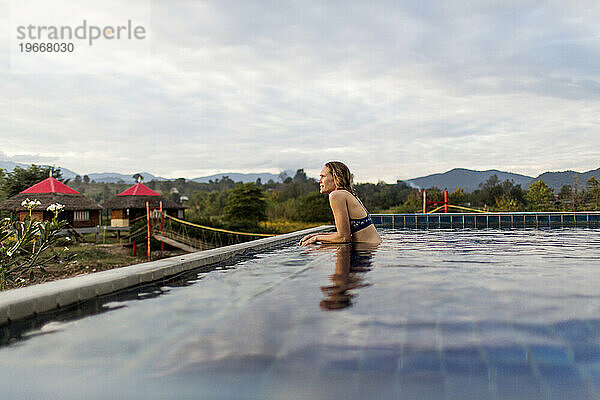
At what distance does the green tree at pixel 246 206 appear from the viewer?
1663 inches

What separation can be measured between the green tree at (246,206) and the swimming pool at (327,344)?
3891cm

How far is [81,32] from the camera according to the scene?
13.8 m

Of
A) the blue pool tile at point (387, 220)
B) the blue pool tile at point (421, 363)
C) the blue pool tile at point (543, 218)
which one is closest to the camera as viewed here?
the blue pool tile at point (421, 363)

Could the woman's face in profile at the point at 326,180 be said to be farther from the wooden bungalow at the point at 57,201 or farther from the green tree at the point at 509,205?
the wooden bungalow at the point at 57,201

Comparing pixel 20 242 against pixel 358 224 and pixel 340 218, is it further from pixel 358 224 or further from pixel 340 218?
pixel 358 224

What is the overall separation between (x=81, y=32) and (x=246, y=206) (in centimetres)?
2936

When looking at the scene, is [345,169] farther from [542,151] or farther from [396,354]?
[542,151]

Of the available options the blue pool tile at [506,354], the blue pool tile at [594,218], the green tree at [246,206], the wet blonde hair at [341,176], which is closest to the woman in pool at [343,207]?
the wet blonde hair at [341,176]

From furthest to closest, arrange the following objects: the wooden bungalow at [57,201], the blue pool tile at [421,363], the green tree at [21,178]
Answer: the green tree at [21,178] → the wooden bungalow at [57,201] → the blue pool tile at [421,363]

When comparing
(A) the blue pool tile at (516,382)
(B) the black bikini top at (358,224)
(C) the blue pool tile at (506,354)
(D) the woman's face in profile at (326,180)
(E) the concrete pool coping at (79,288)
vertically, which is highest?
(D) the woman's face in profile at (326,180)

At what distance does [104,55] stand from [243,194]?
27.4 metres

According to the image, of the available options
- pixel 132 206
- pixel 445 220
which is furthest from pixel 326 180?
pixel 132 206

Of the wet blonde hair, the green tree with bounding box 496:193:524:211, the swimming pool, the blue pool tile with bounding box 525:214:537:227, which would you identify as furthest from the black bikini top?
the green tree with bounding box 496:193:524:211

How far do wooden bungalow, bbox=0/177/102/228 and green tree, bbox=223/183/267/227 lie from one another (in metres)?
13.0
